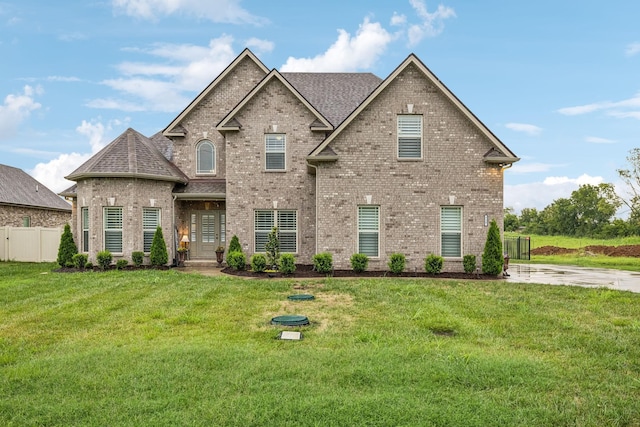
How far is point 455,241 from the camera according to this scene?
16391 mm

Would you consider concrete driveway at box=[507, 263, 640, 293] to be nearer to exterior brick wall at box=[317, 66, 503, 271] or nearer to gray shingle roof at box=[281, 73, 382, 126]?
exterior brick wall at box=[317, 66, 503, 271]

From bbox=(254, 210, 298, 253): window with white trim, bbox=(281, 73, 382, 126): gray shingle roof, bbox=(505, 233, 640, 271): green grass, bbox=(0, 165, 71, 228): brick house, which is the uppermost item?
bbox=(281, 73, 382, 126): gray shingle roof

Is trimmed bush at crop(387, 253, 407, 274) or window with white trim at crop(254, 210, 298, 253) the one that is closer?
trimmed bush at crop(387, 253, 407, 274)

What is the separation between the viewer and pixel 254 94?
17672mm

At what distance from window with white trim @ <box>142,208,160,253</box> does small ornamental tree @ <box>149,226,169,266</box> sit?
1.74 ft

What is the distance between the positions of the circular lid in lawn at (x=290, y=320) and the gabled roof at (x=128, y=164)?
11.6 meters

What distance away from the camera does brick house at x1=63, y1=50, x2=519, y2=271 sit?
→ 642 inches

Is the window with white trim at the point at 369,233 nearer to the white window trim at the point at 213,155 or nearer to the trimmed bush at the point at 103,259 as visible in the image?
the white window trim at the point at 213,155

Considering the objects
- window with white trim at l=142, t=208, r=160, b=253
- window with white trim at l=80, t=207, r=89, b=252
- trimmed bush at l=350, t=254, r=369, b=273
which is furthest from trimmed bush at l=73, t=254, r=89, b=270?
trimmed bush at l=350, t=254, r=369, b=273

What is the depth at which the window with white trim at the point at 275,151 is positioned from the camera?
59.3ft

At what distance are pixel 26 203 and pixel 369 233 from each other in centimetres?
2452

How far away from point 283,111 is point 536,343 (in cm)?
1352

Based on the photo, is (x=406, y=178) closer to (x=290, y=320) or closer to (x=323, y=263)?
(x=323, y=263)

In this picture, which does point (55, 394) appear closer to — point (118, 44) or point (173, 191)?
point (173, 191)
